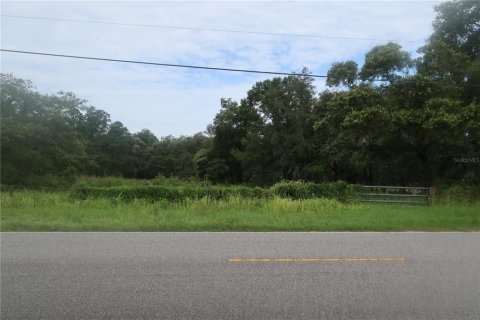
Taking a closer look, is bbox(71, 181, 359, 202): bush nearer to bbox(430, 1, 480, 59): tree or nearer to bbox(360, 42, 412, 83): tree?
bbox(360, 42, 412, 83): tree

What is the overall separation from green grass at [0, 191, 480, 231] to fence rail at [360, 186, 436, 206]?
523 cm

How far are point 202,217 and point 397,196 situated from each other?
13747 mm

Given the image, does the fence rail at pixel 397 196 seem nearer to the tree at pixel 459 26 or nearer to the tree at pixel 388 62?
the tree at pixel 388 62

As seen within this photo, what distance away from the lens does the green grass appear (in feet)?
37.5

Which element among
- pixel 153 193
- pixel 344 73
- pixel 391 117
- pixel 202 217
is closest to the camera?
pixel 202 217

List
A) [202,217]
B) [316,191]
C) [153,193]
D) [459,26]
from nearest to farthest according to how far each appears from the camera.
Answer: [202,217]
[153,193]
[316,191]
[459,26]

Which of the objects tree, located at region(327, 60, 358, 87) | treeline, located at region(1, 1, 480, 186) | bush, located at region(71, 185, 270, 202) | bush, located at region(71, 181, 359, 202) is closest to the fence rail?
bush, located at region(71, 181, 359, 202)

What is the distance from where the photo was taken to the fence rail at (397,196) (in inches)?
888

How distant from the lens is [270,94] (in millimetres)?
54156

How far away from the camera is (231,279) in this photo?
20.5 ft

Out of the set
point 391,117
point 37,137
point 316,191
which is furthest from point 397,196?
point 37,137

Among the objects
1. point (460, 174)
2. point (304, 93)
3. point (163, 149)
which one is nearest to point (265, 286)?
point (460, 174)

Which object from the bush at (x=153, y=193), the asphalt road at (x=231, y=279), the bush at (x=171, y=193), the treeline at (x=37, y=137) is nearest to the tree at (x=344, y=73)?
the bush at (x=171, y=193)

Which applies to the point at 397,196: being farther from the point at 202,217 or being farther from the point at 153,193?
the point at 202,217
